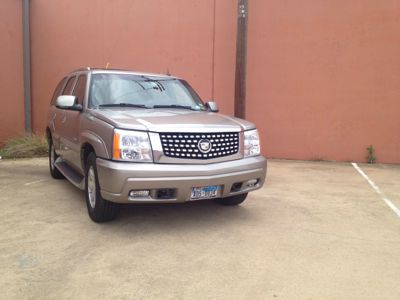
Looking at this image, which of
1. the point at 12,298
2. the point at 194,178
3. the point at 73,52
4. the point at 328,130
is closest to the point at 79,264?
the point at 12,298

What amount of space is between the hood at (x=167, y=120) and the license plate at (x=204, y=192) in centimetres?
61

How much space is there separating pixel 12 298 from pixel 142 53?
26.3ft

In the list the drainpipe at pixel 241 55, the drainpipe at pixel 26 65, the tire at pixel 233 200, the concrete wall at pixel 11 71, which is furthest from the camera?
the drainpipe at pixel 26 65

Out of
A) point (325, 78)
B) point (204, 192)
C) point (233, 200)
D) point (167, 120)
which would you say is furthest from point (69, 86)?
point (325, 78)

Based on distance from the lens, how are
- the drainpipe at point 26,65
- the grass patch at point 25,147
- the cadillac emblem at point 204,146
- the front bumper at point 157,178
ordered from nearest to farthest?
the front bumper at point 157,178, the cadillac emblem at point 204,146, the grass patch at point 25,147, the drainpipe at point 26,65

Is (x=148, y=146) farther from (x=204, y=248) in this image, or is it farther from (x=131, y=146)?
(x=204, y=248)

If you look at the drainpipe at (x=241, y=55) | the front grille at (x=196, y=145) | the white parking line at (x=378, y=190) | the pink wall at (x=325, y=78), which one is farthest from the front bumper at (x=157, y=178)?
the pink wall at (x=325, y=78)

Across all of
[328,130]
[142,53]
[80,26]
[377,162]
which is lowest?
[377,162]

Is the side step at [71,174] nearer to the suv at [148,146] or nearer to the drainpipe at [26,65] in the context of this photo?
the suv at [148,146]

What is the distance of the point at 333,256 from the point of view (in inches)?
155

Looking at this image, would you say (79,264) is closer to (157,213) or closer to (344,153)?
(157,213)

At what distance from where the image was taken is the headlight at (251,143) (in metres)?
4.86

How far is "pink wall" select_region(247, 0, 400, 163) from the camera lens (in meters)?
9.04

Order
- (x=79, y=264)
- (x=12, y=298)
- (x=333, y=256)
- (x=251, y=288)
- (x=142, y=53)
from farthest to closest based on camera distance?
(x=142, y=53) → (x=333, y=256) → (x=79, y=264) → (x=251, y=288) → (x=12, y=298)
